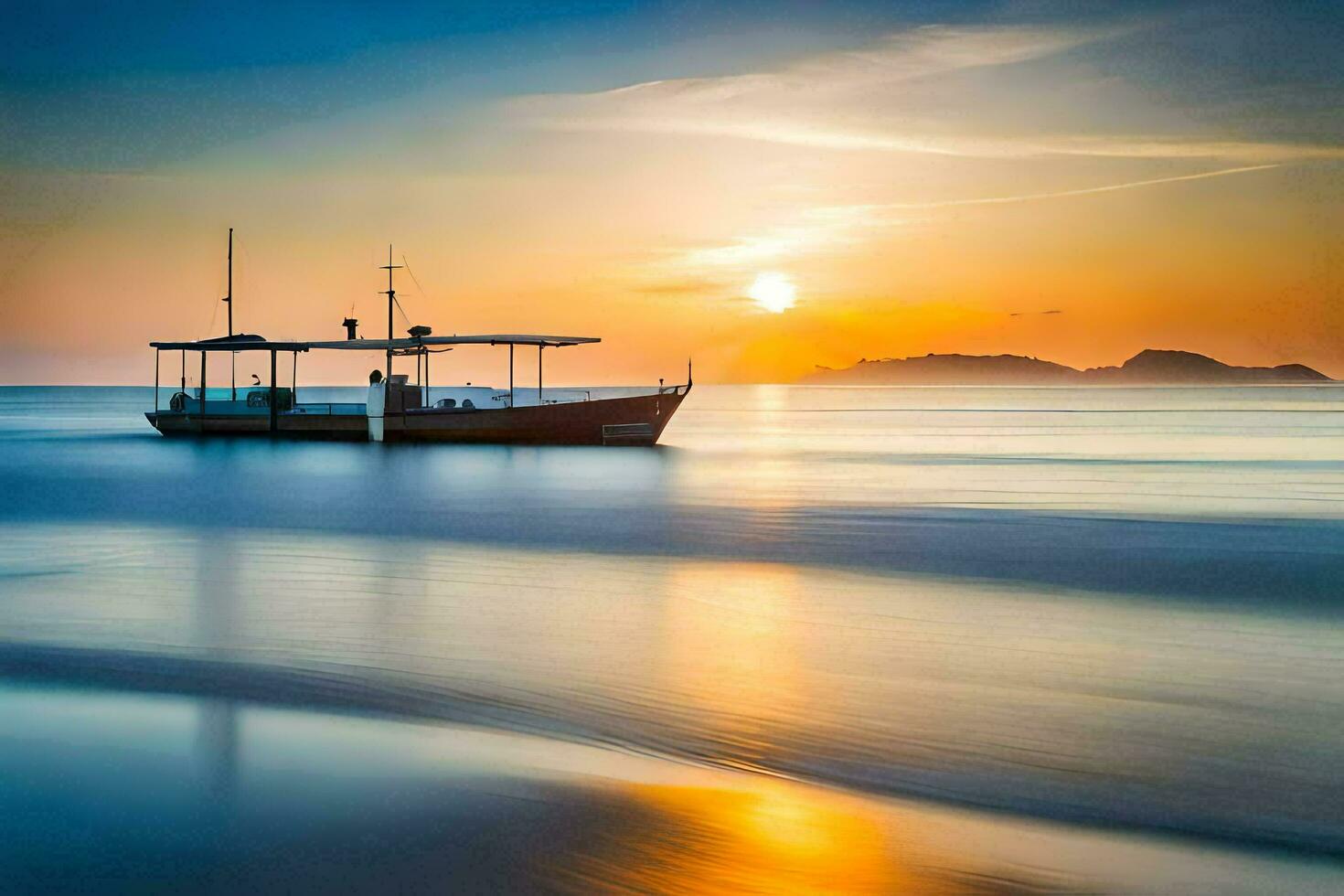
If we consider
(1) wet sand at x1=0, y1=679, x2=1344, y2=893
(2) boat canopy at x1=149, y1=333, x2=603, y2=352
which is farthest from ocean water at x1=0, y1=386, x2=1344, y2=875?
(2) boat canopy at x1=149, y1=333, x2=603, y2=352

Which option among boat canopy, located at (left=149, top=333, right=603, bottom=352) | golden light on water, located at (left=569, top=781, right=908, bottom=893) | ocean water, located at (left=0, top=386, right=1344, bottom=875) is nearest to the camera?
golden light on water, located at (left=569, top=781, right=908, bottom=893)

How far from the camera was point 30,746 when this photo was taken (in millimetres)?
7773

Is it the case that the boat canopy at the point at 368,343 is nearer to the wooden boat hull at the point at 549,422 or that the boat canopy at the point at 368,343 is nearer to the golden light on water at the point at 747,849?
the wooden boat hull at the point at 549,422

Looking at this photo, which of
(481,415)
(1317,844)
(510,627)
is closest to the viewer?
(1317,844)

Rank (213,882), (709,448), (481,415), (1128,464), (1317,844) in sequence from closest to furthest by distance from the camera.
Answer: (213,882) < (1317,844) < (1128,464) < (481,415) < (709,448)

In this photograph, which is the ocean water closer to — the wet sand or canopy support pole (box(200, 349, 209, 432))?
the wet sand

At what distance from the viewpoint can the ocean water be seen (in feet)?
25.4

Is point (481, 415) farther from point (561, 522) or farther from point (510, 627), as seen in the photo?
point (510, 627)

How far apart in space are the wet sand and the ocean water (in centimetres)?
48

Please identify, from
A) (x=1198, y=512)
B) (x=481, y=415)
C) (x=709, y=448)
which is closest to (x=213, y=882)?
(x=1198, y=512)

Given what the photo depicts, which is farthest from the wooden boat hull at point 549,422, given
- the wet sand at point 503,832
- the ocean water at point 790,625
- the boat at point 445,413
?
the wet sand at point 503,832

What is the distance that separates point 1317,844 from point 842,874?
2529mm

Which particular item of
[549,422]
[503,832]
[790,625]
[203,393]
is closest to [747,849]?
[503,832]

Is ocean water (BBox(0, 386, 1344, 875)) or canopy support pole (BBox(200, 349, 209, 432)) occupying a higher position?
canopy support pole (BBox(200, 349, 209, 432))
